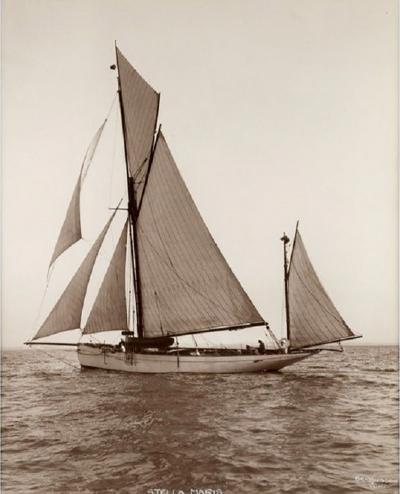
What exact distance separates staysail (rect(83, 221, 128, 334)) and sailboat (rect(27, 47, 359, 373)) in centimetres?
6

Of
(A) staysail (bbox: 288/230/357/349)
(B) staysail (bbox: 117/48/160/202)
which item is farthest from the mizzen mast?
(A) staysail (bbox: 288/230/357/349)

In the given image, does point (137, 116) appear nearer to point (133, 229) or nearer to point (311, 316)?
point (133, 229)

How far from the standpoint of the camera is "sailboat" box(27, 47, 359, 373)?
29656 millimetres

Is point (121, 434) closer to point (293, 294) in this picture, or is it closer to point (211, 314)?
point (211, 314)

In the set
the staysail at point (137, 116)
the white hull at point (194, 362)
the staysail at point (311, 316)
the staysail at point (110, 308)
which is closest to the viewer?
the white hull at point (194, 362)

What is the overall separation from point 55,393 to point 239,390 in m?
8.54

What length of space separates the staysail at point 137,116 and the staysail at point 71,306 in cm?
584

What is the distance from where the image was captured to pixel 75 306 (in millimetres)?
30875

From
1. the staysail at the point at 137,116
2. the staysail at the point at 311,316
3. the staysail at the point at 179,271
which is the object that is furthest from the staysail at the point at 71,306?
the staysail at the point at 311,316

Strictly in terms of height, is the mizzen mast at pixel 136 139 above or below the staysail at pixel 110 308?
above

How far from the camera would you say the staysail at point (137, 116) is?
104 feet

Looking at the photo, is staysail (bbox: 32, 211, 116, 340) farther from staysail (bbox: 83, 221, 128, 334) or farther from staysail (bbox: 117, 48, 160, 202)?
staysail (bbox: 117, 48, 160, 202)

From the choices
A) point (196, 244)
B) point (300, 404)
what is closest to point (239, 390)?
point (300, 404)

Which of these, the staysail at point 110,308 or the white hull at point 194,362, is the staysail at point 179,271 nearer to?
the staysail at point 110,308
